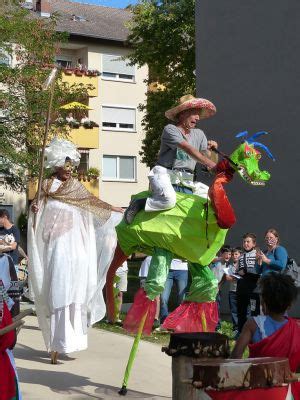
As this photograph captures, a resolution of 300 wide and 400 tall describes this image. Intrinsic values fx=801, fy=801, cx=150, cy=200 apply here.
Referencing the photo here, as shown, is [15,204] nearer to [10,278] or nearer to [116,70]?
[116,70]

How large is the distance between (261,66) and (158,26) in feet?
47.0

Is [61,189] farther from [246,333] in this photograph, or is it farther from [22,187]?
[22,187]

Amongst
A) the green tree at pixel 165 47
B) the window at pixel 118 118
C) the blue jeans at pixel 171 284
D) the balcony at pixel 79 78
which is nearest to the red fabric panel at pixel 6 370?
the blue jeans at pixel 171 284

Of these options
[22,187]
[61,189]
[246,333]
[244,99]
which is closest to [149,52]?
[22,187]

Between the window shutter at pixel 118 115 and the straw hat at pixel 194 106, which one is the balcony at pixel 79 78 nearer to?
the window shutter at pixel 118 115

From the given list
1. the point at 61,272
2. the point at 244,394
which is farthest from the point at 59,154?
the point at 244,394

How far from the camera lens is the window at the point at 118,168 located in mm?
43844

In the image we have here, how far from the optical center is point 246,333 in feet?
14.4

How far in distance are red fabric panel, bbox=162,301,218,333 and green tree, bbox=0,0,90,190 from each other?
12.6 metres

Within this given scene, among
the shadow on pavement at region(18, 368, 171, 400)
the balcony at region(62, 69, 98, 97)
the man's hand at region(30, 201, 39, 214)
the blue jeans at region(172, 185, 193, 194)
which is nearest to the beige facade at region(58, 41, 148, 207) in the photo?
the balcony at region(62, 69, 98, 97)

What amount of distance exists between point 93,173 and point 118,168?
4762 mm

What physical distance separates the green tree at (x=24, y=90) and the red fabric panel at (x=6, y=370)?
14.0 meters

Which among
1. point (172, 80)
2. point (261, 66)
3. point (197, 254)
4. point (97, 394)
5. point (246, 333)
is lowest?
point (97, 394)

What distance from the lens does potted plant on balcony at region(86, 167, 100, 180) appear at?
38406 millimetres
